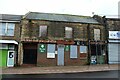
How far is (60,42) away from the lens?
30656 mm

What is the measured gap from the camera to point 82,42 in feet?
104

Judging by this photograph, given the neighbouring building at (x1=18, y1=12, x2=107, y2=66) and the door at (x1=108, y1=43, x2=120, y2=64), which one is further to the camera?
the door at (x1=108, y1=43, x2=120, y2=64)

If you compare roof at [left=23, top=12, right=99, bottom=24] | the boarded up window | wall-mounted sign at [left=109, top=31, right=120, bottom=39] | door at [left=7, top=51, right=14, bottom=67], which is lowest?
door at [left=7, top=51, right=14, bottom=67]

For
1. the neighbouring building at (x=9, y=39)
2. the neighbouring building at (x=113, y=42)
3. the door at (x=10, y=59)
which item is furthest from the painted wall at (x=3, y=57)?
the neighbouring building at (x=113, y=42)

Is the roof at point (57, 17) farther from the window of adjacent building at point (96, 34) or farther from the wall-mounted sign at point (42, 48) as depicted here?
the wall-mounted sign at point (42, 48)

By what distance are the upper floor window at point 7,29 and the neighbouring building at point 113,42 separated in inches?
562

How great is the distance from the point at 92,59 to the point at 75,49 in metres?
3.11

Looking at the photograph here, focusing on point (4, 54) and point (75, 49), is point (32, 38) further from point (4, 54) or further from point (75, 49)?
point (75, 49)

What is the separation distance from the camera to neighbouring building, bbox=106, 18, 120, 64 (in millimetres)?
32928

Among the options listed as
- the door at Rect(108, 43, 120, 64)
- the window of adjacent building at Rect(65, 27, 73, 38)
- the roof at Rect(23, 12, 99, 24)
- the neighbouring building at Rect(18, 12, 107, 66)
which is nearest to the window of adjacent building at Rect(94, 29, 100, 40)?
the neighbouring building at Rect(18, 12, 107, 66)

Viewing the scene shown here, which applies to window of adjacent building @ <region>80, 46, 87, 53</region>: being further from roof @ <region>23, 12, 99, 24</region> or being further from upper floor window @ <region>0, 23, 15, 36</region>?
upper floor window @ <region>0, 23, 15, 36</region>

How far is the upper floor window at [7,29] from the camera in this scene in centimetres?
2944

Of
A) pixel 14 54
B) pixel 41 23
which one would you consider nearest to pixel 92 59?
pixel 41 23

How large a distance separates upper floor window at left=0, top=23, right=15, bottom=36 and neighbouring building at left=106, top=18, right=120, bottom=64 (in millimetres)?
14279
